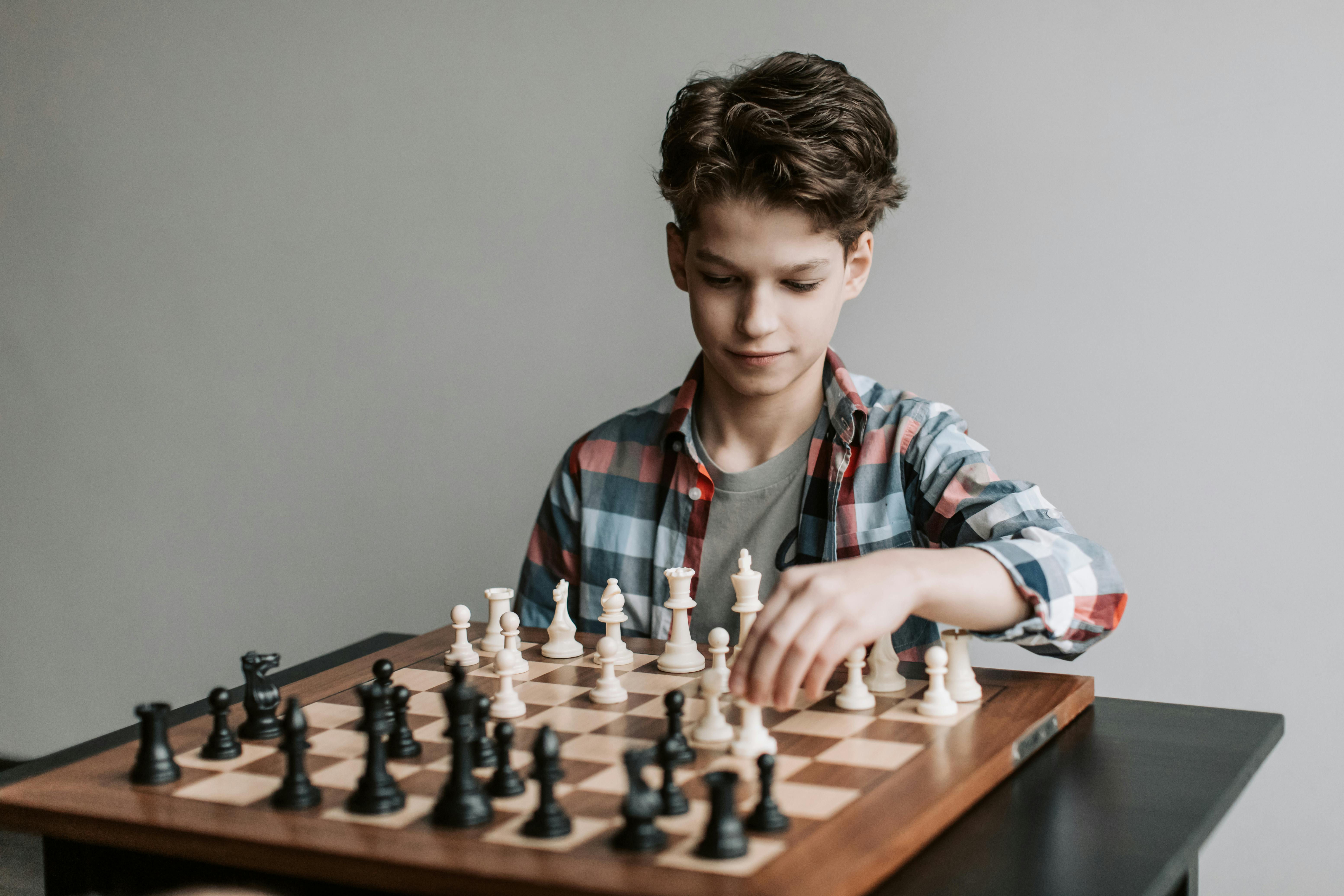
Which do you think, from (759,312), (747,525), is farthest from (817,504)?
(759,312)

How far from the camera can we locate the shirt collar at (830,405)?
184cm

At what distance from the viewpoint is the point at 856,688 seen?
1.24 m

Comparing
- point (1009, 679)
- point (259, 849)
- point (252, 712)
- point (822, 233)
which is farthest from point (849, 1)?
point (259, 849)

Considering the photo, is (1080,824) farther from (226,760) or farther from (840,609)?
(226,760)

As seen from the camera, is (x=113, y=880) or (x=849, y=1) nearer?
(x=113, y=880)

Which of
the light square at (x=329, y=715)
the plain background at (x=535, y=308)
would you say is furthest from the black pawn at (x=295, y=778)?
the plain background at (x=535, y=308)

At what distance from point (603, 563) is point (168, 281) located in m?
1.83

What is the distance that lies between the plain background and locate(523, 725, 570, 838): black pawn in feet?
5.26

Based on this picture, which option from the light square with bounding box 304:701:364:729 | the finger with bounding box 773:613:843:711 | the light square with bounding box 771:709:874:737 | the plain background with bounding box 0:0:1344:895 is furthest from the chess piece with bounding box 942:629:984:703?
the plain background with bounding box 0:0:1344:895

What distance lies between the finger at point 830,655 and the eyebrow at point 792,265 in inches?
25.6

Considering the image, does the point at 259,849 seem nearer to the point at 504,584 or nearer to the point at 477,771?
the point at 477,771

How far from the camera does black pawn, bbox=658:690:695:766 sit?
3.43ft

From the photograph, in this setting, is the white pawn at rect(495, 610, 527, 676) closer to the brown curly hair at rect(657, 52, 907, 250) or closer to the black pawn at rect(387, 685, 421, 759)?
the black pawn at rect(387, 685, 421, 759)

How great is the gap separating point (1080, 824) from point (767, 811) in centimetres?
31
